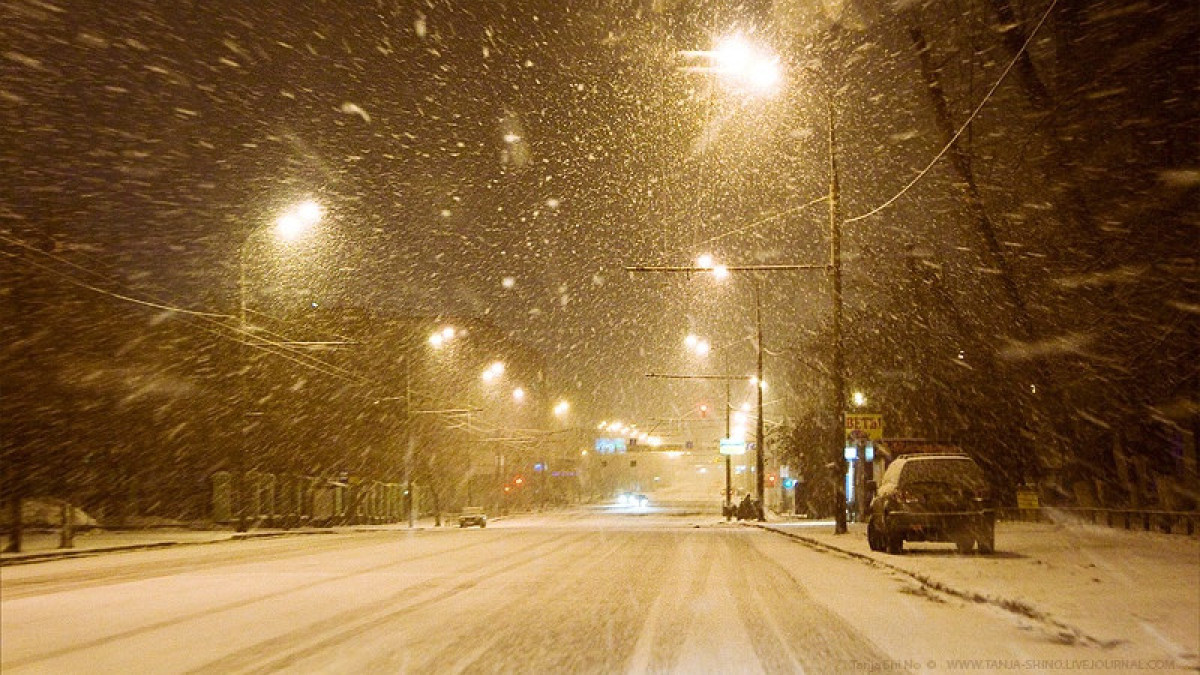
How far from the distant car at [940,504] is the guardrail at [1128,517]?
5.25 metres

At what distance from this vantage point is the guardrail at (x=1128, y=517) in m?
24.5

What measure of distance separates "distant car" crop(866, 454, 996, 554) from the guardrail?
5.25m

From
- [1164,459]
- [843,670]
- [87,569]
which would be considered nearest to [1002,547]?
[1164,459]

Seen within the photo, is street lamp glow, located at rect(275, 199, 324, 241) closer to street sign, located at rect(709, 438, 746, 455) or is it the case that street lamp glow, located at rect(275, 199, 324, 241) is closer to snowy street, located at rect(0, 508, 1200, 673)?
snowy street, located at rect(0, 508, 1200, 673)

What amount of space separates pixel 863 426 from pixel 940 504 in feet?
32.0

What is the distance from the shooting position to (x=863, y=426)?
31219mm

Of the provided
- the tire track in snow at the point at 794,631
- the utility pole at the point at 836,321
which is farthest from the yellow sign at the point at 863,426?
the tire track in snow at the point at 794,631

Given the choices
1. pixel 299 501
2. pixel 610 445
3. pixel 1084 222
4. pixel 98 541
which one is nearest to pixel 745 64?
pixel 1084 222

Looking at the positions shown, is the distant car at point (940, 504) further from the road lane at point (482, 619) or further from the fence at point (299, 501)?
the fence at point (299, 501)

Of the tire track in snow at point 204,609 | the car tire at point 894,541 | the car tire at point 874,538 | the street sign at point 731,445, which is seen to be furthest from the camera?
the street sign at point 731,445

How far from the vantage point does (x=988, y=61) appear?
25.1 metres

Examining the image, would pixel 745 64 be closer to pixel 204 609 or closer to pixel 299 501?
pixel 204 609

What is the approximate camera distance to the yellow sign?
3114 centimetres

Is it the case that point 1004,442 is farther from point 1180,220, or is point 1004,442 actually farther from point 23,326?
point 23,326
